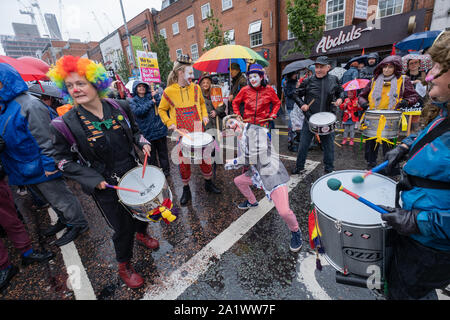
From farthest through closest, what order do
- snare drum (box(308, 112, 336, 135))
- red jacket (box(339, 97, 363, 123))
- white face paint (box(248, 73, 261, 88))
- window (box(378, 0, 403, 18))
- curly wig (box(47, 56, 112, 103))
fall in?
window (box(378, 0, 403, 18))
red jacket (box(339, 97, 363, 123))
white face paint (box(248, 73, 261, 88))
snare drum (box(308, 112, 336, 135))
curly wig (box(47, 56, 112, 103))

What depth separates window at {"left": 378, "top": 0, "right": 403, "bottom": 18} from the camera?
1079cm

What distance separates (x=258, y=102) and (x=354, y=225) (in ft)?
9.88

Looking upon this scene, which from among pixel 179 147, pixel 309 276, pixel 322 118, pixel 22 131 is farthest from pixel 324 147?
pixel 22 131

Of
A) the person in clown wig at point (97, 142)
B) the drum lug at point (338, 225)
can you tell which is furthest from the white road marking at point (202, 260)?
the drum lug at point (338, 225)

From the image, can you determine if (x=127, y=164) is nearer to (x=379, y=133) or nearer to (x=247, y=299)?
(x=247, y=299)

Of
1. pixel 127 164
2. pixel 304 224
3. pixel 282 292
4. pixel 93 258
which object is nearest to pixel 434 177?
pixel 282 292

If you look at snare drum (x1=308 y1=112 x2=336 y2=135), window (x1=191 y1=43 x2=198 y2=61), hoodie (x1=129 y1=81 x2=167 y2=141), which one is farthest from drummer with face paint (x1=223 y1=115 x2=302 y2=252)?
window (x1=191 y1=43 x2=198 y2=61)

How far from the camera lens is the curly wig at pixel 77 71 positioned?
178cm

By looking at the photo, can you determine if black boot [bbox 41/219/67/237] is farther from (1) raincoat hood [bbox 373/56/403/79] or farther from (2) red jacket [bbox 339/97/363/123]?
(2) red jacket [bbox 339/97/363/123]

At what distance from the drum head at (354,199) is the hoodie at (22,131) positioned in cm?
287

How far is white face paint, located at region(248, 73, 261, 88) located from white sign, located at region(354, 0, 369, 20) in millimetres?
11423

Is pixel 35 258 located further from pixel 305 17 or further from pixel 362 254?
pixel 305 17

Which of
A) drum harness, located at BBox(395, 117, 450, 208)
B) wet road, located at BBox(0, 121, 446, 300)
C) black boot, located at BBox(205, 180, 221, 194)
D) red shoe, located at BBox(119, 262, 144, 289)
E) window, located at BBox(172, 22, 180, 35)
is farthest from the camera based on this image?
window, located at BBox(172, 22, 180, 35)

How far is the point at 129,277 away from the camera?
2.28m
